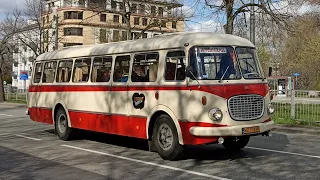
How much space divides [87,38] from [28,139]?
2913 inches

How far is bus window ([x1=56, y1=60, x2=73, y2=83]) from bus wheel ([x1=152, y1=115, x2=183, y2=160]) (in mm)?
4575

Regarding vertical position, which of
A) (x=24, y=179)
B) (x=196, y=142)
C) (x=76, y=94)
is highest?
(x=76, y=94)

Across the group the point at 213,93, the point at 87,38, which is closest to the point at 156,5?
the point at 213,93

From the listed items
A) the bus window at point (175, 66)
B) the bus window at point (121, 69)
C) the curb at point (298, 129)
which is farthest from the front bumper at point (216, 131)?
the curb at point (298, 129)

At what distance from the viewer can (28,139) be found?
44.6ft

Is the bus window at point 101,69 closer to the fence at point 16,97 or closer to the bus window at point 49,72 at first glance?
the bus window at point 49,72

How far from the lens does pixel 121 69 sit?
36.0 feet

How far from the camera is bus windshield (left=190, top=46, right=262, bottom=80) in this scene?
905 centimetres

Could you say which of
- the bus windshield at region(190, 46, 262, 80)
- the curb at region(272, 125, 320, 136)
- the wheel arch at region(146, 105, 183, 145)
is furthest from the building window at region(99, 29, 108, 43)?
the bus windshield at region(190, 46, 262, 80)

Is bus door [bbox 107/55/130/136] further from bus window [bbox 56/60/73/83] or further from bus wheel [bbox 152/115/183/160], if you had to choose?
bus window [bbox 56/60/73/83]

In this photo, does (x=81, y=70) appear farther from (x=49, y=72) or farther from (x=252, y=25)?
(x=252, y=25)

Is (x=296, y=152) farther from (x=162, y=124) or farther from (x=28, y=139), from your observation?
(x=28, y=139)

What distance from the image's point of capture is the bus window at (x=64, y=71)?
43.7ft

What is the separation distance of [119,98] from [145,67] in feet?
3.97
